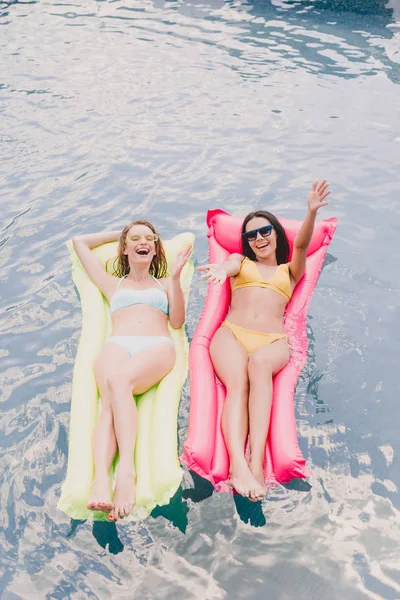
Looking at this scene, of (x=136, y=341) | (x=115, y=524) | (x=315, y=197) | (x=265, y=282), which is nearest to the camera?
(x=115, y=524)

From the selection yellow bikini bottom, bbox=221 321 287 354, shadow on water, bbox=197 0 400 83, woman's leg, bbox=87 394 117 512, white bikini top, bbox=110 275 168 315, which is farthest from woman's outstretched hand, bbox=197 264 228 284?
shadow on water, bbox=197 0 400 83

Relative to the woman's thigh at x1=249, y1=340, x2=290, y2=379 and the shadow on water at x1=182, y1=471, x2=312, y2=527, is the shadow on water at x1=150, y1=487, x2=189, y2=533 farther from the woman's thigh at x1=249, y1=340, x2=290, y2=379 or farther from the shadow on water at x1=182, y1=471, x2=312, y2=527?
the woman's thigh at x1=249, y1=340, x2=290, y2=379

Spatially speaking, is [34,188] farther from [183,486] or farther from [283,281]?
[183,486]

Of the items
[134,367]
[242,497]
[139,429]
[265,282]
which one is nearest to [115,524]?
[139,429]

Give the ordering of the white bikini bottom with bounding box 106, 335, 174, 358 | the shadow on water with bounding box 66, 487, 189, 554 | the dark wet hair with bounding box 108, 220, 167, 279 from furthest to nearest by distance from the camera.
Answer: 1. the dark wet hair with bounding box 108, 220, 167, 279
2. the white bikini bottom with bounding box 106, 335, 174, 358
3. the shadow on water with bounding box 66, 487, 189, 554

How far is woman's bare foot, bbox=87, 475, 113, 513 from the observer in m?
2.69

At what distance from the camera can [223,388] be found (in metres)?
3.48

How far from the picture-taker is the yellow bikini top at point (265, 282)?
4.07m

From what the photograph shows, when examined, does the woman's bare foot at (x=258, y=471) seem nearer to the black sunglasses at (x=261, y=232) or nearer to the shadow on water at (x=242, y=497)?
the shadow on water at (x=242, y=497)

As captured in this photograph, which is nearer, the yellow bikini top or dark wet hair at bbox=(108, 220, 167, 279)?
the yellow bikini top

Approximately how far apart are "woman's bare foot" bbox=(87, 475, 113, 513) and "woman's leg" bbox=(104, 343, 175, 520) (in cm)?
5

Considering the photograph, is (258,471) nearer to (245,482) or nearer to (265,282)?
(245,482)

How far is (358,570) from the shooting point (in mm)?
2709

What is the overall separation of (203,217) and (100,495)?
3.46 metres
